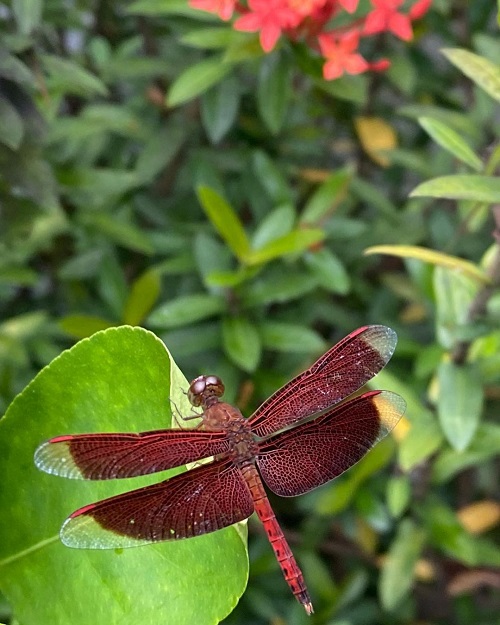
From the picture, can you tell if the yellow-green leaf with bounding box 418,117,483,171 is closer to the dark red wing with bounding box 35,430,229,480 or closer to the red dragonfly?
the red dragonfly

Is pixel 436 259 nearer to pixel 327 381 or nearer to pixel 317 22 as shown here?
pixel 327 381

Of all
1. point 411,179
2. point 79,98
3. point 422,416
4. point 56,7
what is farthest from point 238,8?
point 411,179

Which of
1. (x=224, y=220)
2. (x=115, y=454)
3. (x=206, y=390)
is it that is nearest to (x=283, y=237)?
(x=224, y=220)

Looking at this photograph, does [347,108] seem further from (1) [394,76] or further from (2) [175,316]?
(2) [175,316]

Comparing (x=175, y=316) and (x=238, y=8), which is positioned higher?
(x=238, y=8)

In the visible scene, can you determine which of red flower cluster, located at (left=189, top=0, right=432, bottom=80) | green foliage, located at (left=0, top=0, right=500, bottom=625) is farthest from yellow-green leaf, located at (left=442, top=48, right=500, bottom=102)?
red flower cluster, located at (left=189, top=0, right=432, bottom=80)

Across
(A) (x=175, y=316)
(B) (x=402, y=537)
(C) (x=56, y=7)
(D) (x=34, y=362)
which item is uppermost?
(C) (x=56, y=7)
